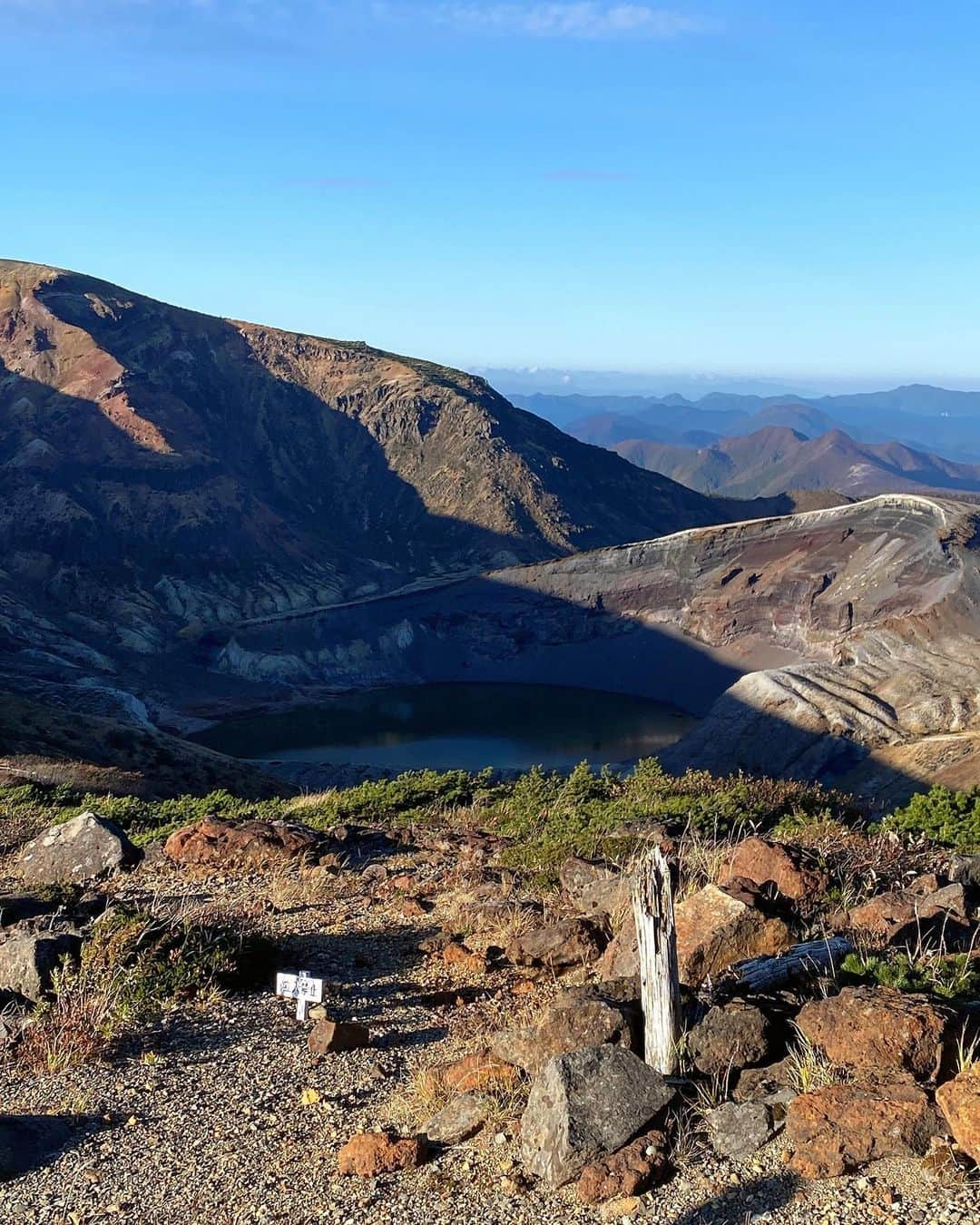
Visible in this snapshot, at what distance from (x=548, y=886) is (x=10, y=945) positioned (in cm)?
399

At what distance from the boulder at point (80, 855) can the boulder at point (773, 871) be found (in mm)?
6247

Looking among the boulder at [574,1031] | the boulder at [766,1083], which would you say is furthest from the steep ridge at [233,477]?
the boulder at [766,1083]

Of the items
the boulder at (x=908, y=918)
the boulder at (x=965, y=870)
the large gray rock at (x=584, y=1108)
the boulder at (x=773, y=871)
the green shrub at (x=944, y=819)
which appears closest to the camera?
the large gray rock at (x=584, y=1108)

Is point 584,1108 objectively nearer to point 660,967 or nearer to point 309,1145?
point 660,967

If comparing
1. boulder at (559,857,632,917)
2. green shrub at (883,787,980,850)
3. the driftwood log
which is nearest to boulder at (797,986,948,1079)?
the driftwood log

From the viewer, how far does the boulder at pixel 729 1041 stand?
5.14 meters

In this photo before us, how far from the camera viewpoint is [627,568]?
6400cm

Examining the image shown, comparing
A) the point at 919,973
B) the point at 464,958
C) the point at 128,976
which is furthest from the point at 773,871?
the point at 128,976

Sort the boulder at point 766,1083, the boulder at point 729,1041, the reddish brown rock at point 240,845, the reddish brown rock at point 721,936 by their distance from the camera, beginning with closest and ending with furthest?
the boulder at point 766,1083 → the boulder at point 729,1041 → the reddish brown rock at point 721,936 → the reddish brown rock at point 240,845

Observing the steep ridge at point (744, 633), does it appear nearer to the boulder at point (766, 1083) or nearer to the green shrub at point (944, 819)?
the green shrub at point (944, 819)

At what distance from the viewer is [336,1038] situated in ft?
20.8

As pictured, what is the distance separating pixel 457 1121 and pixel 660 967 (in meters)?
1.23

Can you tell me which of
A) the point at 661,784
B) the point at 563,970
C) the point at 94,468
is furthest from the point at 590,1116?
the point at 94,468

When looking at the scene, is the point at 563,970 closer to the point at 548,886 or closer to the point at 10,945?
the point at 548,886
